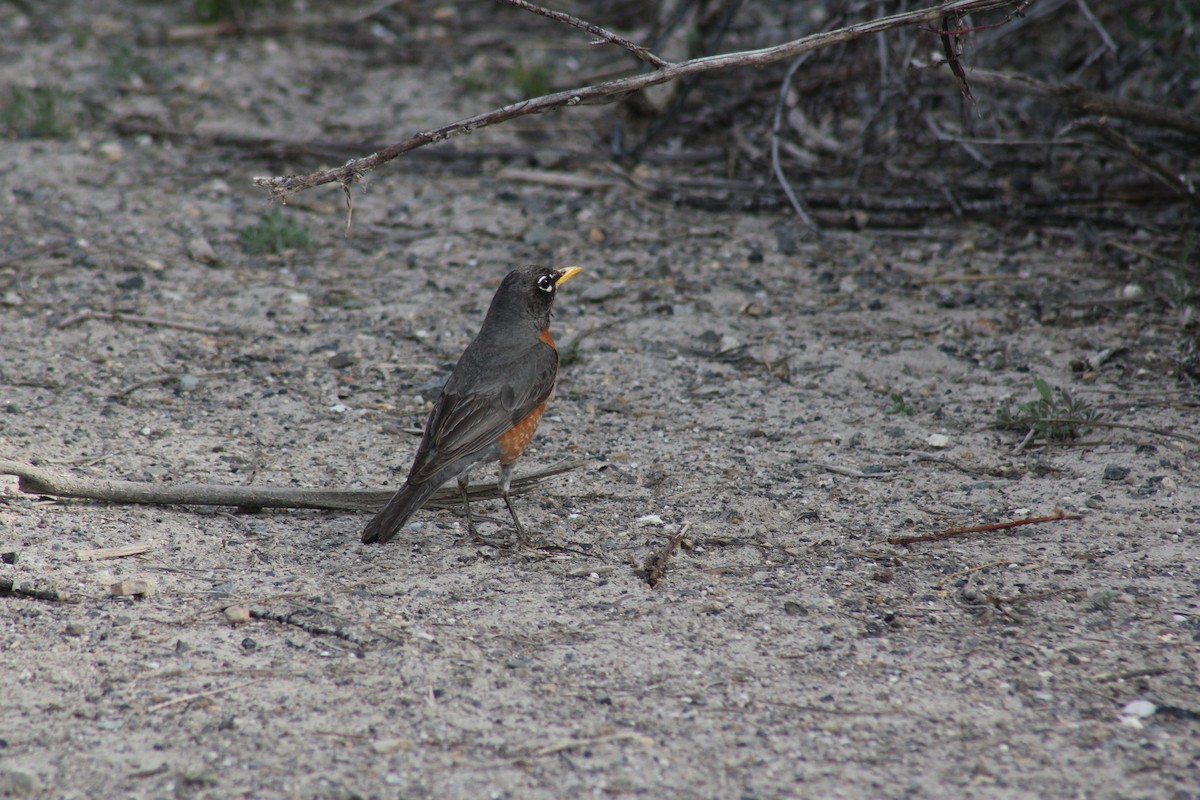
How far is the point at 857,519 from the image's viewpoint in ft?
15.8

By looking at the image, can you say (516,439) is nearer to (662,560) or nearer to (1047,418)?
(662,560)

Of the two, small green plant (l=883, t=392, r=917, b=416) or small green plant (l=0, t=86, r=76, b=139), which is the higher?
small green plant (l=0, t=86, r=76, b=139)

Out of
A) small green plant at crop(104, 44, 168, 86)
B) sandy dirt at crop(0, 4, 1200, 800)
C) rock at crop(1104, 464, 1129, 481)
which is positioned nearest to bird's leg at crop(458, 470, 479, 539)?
sandy dirt at crop(0, 4, 1200, 800)

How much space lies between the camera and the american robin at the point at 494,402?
14.9ft

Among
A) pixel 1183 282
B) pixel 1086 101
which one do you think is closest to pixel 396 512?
pixel 1086 101

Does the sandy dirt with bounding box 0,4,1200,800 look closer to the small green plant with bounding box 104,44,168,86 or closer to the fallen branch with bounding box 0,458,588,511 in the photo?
the fallen branch with bounding box 0,458,588,511

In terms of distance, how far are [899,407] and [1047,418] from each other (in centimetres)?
70

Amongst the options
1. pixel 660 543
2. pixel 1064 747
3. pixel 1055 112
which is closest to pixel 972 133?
pixel 1055 112

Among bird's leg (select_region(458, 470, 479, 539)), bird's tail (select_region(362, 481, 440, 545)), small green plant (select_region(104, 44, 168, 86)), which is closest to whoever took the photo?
bird's tail (select_region(362, 481, 440, 545))

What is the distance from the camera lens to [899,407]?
5703 millimetres

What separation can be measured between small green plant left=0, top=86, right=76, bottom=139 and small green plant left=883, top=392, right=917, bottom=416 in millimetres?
6808

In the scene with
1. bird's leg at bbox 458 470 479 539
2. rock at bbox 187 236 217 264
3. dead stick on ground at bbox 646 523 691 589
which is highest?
rock at bbox 187 236 217 264

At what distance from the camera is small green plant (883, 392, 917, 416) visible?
569cm

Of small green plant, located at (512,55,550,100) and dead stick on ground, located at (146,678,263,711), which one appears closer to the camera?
dead stick on ground, located at (146,678,263,711)
